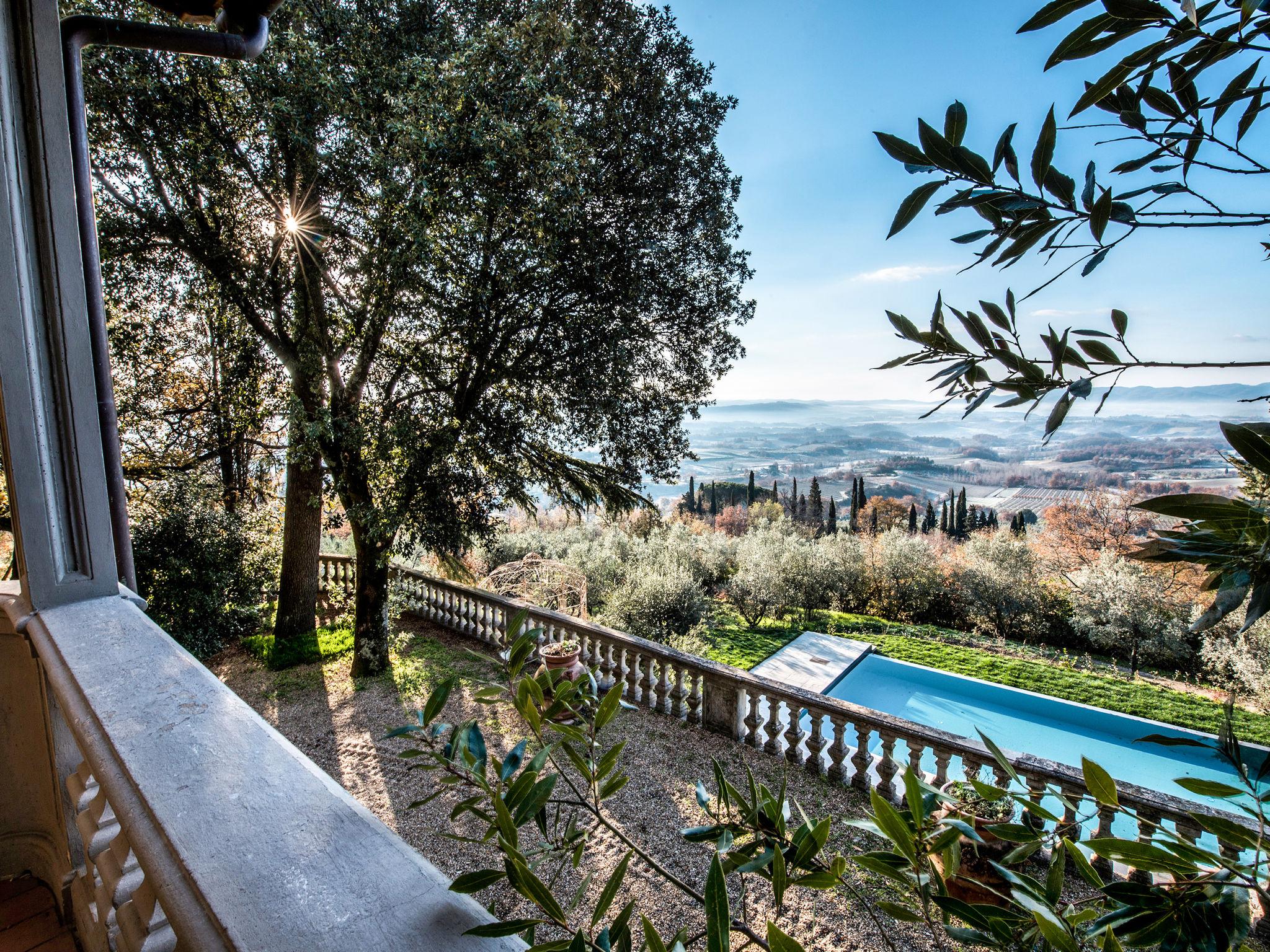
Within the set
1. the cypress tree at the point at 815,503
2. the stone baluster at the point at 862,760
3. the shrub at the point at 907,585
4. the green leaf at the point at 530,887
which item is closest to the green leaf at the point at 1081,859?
the green leaf at the point at 530,887

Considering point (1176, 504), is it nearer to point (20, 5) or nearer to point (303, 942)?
point (303, 942)

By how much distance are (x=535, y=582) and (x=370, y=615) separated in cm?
245

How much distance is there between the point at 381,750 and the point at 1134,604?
1591 cm

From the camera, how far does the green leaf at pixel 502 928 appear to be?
0.58m

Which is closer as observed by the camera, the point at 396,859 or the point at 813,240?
the point at 396,859

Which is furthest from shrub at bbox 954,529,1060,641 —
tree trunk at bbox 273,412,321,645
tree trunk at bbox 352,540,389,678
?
tree trunk at bbox 273,412,321,645

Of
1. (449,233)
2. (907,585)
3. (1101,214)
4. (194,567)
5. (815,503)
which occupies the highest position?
(449,233)

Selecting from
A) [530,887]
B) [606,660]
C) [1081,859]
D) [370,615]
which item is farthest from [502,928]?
[370,615]

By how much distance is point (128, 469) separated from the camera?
698 cm

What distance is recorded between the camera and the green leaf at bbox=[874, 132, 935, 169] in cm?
67

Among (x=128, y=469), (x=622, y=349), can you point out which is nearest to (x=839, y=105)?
(x=622, y=349)

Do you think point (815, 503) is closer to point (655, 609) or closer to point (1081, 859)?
point (655, 609)

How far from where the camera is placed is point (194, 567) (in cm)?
633

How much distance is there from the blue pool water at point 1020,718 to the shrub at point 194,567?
27.9 ft
